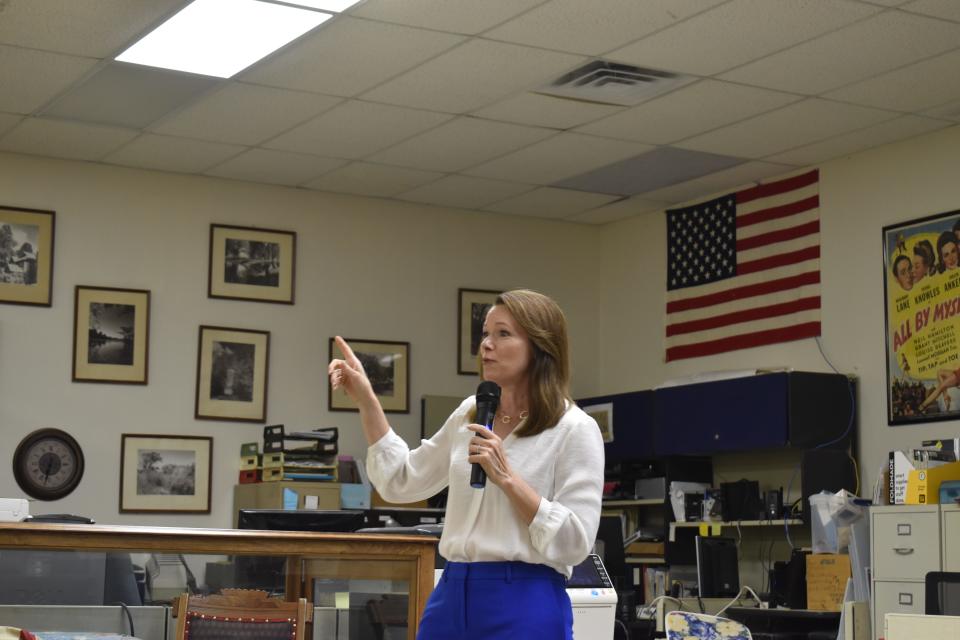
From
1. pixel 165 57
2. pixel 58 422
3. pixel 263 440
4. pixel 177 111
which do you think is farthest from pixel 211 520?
pixel 165 57

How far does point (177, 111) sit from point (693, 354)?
358 centimetres

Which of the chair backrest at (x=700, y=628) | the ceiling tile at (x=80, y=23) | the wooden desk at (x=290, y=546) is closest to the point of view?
the wooden desk at (x=290, y=546)

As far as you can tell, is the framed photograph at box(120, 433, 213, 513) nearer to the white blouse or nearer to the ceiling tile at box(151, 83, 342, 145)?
the ceiling tile at box(151, 83, 342, 145)

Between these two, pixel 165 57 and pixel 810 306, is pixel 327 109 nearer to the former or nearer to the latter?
pixel 165 57

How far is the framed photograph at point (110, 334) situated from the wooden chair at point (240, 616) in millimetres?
4487

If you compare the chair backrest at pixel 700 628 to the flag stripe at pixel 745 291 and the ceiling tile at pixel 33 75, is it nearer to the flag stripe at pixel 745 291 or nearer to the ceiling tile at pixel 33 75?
the flag stripe at pixel 745 291

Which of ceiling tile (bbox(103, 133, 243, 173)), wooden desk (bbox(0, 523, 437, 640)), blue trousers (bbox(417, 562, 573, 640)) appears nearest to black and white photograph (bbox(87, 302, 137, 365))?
ceiling tile (bbox(103, 133, 243, 173))

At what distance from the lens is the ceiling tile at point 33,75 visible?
21.0 ft

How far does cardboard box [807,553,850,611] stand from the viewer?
6.67 metres

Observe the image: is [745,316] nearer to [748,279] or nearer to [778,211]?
[748,279]

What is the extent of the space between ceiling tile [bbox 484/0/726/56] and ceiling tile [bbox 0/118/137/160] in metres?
2.65

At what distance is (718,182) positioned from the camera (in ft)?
27.5

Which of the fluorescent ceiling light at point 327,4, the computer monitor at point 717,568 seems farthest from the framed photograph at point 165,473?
the fluorescent ceiling light at point 327,4

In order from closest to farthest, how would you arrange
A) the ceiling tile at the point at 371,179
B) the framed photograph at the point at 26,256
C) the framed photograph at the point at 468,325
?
the framed photograph at the point at 26,256 → the ceiling tile at the point at 371,179 → the framed photograph at the point at 468,325
